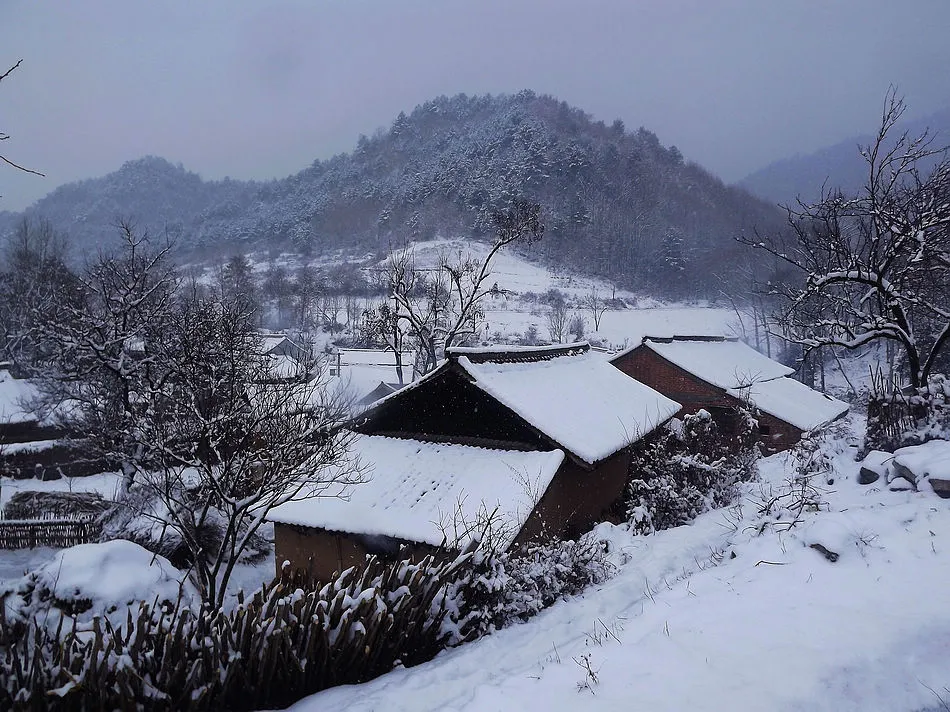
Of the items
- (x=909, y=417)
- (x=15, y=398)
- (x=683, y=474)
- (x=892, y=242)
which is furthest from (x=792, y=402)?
(x=15, y=398)

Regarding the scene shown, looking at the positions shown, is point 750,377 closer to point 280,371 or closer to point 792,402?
point 792,402

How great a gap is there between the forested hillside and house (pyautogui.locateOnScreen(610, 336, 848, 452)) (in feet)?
145

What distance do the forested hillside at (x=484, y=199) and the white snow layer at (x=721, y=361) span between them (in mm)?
41100

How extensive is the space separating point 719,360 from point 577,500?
19.4 meters

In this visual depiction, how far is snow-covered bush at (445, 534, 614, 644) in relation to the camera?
6.32m

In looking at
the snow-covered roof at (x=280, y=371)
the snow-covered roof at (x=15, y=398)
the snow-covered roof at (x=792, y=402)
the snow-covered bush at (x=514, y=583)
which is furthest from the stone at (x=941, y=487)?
the snow-covered roof at (x=15, y=398)

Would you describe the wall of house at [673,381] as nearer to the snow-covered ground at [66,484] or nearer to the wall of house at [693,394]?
the wall of house at [693,394]

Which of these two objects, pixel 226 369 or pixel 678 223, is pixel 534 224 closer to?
pixel 226 369

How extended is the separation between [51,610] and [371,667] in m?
2.72

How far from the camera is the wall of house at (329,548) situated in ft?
32.8

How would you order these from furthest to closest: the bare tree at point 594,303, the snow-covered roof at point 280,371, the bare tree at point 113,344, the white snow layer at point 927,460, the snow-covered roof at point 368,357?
the bare tree at point 594,303
the snow-covered roof at point 368,357
the bare tree at point 113,344
the snow-covered roof at point 280,371
the white snow layer at point 927,460

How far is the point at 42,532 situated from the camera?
17391 mm

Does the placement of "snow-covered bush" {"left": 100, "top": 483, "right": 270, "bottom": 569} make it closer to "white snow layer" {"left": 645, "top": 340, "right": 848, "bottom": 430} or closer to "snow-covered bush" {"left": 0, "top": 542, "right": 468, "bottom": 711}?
"snow-covered bush" {"left": 0, "top": 542, "right": 468, "bottom": 711}

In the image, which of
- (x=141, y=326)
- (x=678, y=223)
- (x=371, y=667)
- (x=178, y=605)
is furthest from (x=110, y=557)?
(x=678, y=223)
